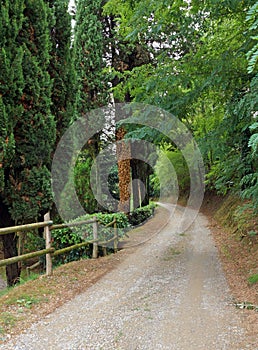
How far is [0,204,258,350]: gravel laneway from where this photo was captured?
3018mm

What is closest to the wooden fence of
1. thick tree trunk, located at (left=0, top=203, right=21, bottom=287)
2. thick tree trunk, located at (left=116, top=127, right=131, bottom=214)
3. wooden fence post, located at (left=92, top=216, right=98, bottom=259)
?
wooden fence post, located at (left=92, top=216, right=98, bottom=259)

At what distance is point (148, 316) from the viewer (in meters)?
3.67

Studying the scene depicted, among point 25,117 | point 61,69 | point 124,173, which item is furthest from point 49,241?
point 124,173

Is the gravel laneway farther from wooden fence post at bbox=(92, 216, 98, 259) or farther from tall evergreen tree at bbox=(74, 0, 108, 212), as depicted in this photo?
tall evergreen tree at bbox=(74, 0, 108, 212)

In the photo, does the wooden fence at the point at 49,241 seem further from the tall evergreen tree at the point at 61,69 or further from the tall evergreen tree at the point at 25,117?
the tall evergreen tree at the point at 61,69

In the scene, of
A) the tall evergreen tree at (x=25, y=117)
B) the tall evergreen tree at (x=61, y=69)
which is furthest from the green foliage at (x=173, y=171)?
the tall evergreen tree at (x=25, y=117)

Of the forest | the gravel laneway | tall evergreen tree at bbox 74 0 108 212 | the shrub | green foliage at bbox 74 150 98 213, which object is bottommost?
the gravel laneway

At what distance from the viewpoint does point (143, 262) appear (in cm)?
673

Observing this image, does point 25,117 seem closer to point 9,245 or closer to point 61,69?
point 61,69

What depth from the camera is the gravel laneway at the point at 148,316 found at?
302 centimetres

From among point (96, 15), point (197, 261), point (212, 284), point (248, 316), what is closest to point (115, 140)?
point (96, 15)

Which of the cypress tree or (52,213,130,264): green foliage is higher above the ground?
the cypress tree

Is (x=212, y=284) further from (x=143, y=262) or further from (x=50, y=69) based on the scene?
(x=50, y=69)

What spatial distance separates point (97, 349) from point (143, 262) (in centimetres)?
389
